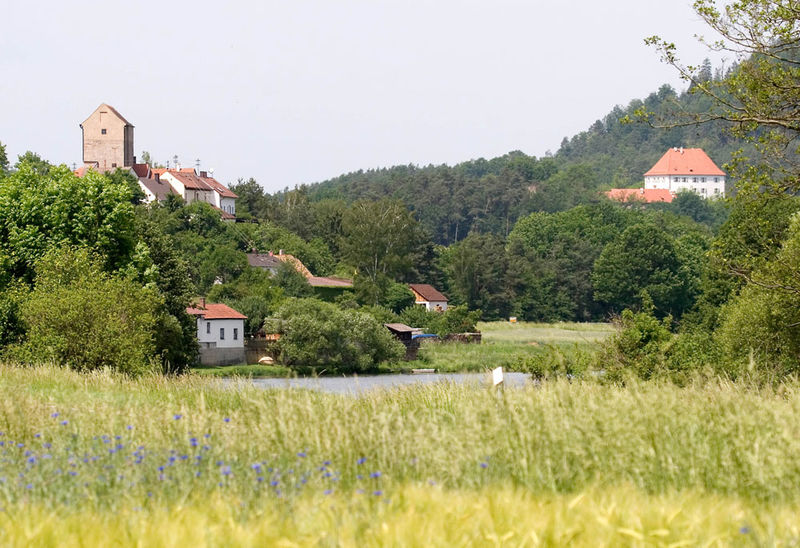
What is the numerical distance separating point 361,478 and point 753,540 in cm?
331

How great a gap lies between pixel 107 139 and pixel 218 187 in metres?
14.5

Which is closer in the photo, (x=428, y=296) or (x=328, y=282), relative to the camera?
(x=328, y=282)

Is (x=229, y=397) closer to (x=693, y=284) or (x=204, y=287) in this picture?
(x=204, y=287)

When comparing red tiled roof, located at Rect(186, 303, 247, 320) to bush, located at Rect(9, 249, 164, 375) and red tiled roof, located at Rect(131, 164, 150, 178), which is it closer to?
bush, located at Rect(9, 249, 164, 375)

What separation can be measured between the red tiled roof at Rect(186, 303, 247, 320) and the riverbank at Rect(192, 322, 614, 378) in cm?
478

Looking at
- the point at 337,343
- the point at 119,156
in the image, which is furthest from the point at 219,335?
the point at 119,156

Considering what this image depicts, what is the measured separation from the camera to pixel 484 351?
83500mm

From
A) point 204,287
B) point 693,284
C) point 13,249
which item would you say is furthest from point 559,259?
point 13,249

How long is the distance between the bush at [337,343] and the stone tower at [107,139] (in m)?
70.9

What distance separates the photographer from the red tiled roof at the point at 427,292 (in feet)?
388

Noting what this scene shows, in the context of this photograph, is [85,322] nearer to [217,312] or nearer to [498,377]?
[498,377]

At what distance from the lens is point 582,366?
34.2 metres

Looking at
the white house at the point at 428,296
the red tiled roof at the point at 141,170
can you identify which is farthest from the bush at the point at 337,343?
the red tiled roof at the point at 141,170

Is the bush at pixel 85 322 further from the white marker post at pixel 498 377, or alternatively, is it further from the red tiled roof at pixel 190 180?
the red tiled roof at pixel 190 180
